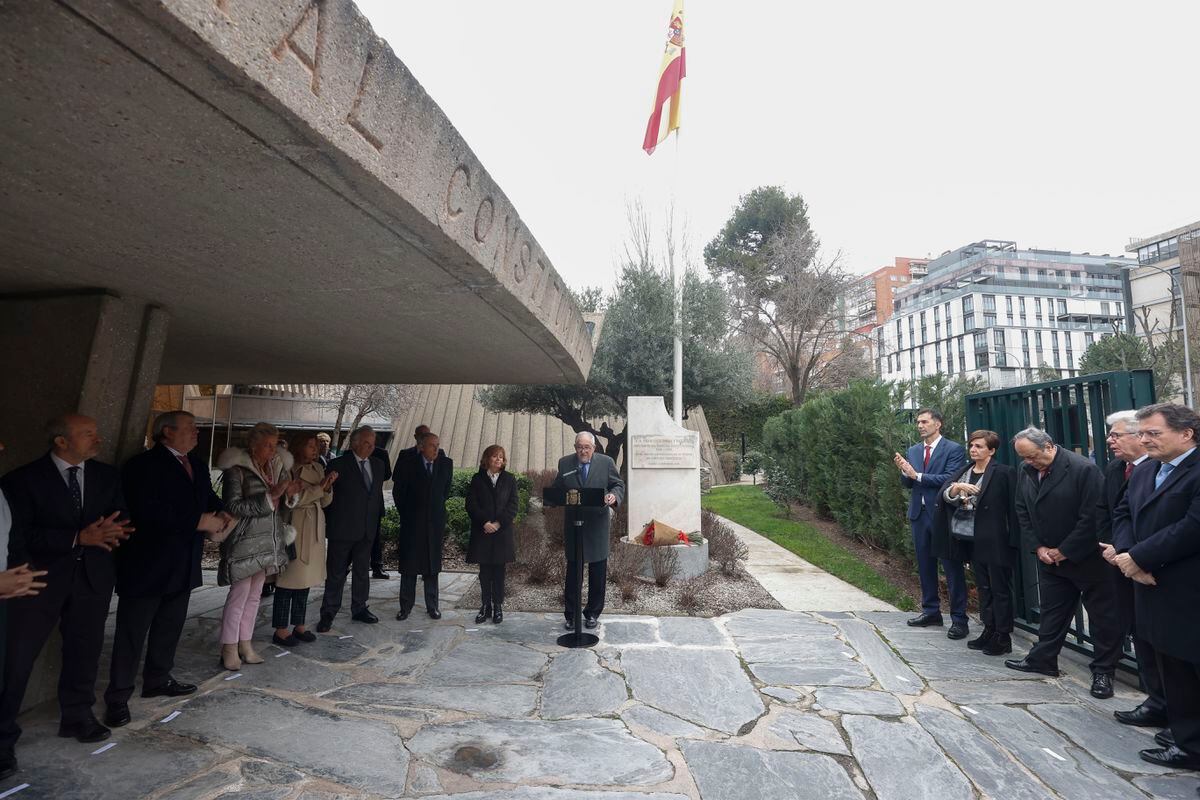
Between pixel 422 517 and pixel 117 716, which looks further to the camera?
pixel 422 517

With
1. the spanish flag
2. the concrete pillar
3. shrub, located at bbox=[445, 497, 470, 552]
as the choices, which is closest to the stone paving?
the concrete pillar

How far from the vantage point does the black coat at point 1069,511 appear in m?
3.97

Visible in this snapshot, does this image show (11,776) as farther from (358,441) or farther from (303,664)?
(358,441)

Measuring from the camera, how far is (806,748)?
3.16 metres

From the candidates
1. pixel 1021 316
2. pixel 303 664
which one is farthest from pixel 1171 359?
pixel 1021 316

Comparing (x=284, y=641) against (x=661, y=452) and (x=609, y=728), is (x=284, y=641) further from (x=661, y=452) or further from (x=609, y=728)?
(x=661, y=452)

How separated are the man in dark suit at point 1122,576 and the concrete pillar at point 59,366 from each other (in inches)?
226

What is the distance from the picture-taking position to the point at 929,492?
535 cm

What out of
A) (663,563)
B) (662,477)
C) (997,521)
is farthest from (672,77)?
(997,521)

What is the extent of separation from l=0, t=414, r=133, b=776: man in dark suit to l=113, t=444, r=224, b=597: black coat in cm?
12

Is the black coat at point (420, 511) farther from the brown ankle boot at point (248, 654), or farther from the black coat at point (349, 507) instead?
the brown ankle boot at point (248, 654)

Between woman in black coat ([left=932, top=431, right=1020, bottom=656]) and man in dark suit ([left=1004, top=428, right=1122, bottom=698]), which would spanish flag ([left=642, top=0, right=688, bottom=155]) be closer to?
woman in black coat ([left=932, top=431, right=1020, bottom=656])

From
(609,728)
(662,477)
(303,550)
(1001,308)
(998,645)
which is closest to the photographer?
(609,728)

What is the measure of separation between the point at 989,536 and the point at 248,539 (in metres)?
5.19
